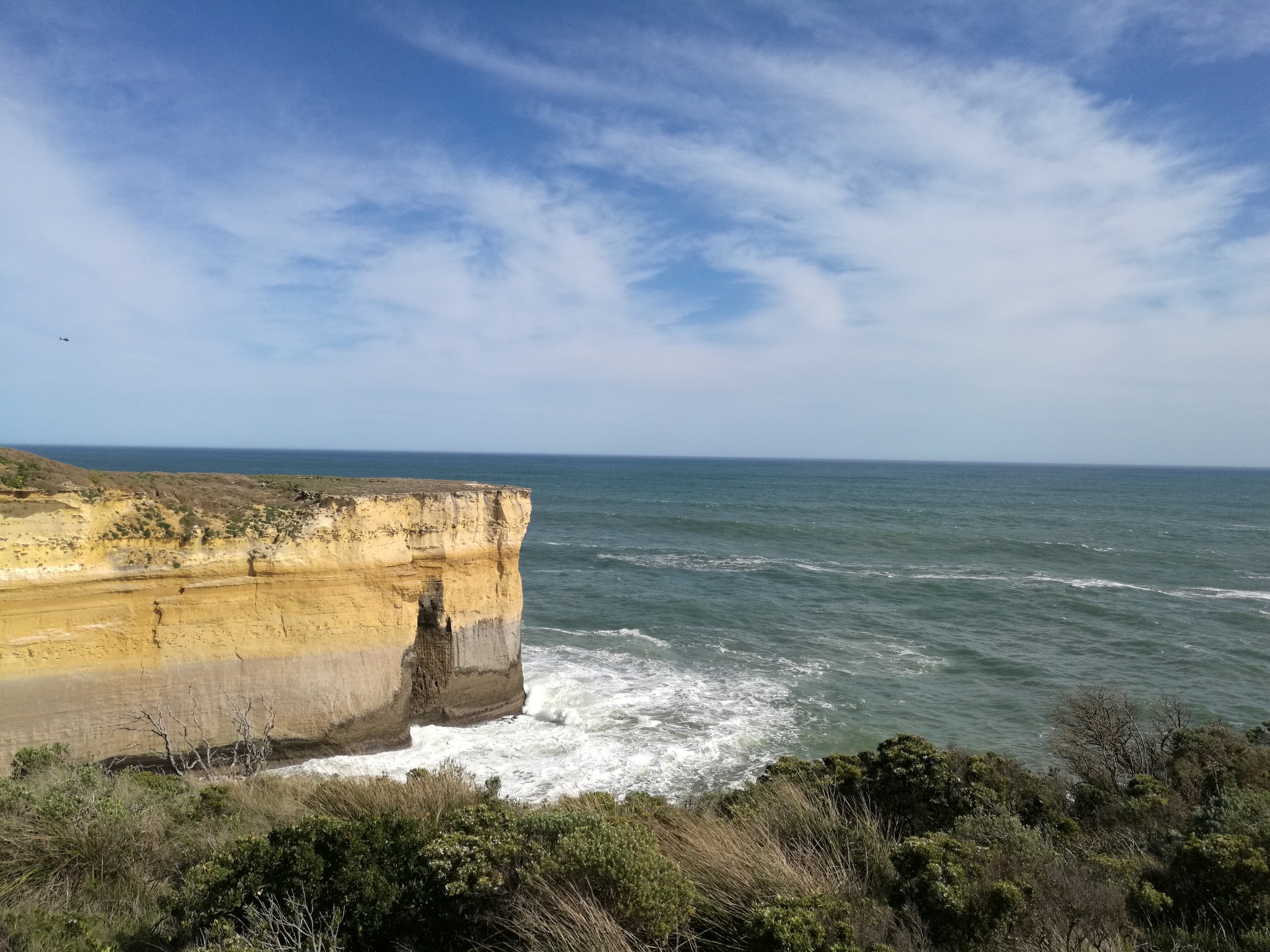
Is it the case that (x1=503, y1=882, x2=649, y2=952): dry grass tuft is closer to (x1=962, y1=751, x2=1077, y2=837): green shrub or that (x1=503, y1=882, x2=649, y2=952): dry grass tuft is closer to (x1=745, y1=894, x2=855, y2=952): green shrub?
(x1=745, y1=894, x2=855, y2=952): green shrub

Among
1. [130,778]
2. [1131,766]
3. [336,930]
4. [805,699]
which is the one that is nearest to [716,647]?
[805,699]

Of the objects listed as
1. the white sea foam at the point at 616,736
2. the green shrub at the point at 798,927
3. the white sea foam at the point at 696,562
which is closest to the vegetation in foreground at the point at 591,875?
the green shrub at the point at 798,927

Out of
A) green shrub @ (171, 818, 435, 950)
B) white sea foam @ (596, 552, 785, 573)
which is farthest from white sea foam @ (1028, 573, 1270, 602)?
green shrub @ (171, 818, 435, 950)

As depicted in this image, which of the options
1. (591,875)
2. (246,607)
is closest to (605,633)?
(246,607)

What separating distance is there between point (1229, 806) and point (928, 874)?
3928 millimetres

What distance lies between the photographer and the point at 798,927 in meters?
4.08

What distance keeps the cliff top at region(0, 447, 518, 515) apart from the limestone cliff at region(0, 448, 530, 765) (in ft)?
0.12

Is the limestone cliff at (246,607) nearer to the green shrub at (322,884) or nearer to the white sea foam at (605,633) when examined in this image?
the white sea foam at (605,633)

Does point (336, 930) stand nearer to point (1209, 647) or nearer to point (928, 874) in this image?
point (928, 874)

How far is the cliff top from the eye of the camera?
428 inches

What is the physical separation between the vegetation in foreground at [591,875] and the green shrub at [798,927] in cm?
1

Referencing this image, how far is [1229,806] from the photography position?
6680 millimetres

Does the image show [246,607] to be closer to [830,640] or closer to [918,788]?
[918,788]

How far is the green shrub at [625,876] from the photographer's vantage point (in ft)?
13.4
